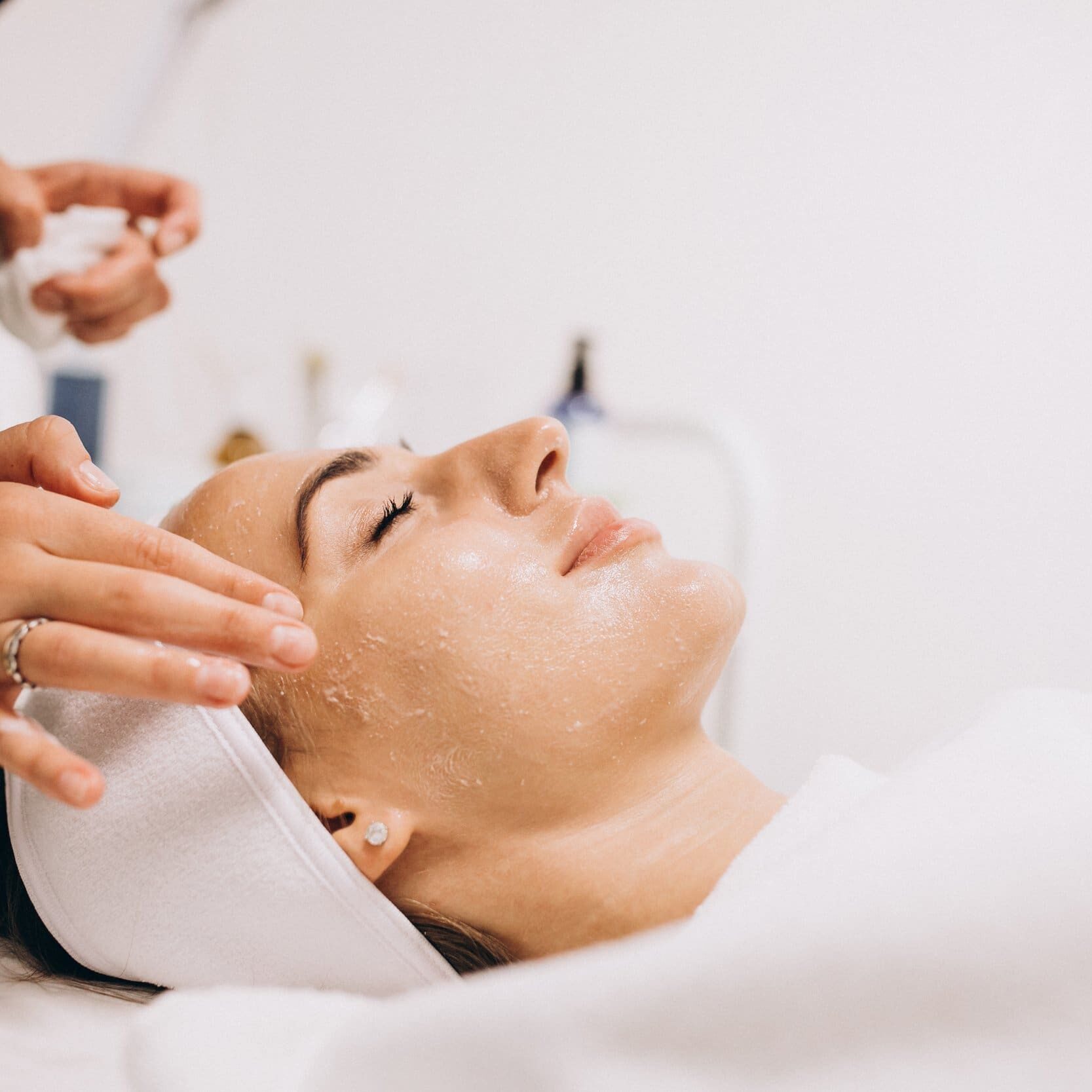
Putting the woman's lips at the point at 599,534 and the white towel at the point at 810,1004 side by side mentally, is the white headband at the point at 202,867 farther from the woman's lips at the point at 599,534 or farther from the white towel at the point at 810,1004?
the woman's lips at the point at 599,534

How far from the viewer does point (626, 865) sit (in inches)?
31.6

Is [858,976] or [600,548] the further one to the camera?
[600,548]

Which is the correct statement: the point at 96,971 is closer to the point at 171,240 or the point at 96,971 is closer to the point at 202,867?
the point at 202,867

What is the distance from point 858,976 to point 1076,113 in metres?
1.90

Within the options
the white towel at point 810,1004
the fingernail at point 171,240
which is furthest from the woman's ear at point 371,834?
the fingernail at point 171,240

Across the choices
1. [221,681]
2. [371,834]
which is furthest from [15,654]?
[371,834]

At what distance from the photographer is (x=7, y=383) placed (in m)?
1.27

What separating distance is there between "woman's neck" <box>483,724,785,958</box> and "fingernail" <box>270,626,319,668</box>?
11.3 inches

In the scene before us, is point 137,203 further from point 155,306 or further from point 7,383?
point 7,383

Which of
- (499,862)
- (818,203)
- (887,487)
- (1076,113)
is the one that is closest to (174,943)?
(499,862)

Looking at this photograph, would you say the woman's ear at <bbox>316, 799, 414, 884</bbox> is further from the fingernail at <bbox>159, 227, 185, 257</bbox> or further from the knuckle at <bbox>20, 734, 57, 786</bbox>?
the fingernail at <bbox>159, 227, 185, 257</bbox>

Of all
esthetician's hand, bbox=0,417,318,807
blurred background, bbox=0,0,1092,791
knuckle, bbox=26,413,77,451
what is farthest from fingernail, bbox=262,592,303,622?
blurred background, bbox=0,0,1092,791

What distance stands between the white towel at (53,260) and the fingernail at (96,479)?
26.5 inches

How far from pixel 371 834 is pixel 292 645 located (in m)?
0.23
